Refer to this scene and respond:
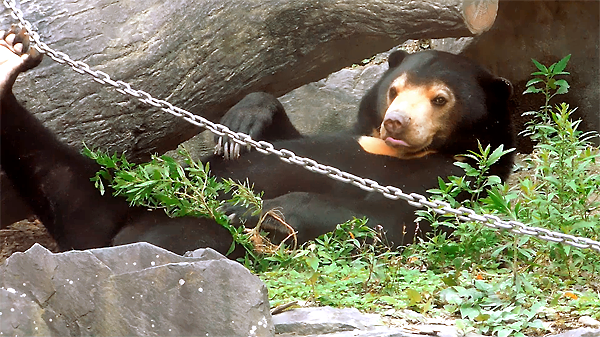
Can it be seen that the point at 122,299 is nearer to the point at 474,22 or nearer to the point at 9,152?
the point at 9,152

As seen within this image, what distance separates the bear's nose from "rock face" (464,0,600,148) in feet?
5.80

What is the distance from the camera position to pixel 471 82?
4.81 metres

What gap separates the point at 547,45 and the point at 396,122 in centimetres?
198

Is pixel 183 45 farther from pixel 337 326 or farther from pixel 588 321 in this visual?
pixel 588 321

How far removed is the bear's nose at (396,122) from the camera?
4.50 metres

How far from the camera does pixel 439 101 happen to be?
15.4 ft

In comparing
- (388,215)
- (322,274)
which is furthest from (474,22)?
(322,274)

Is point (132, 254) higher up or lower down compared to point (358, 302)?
higher up

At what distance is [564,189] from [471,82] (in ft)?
4.67

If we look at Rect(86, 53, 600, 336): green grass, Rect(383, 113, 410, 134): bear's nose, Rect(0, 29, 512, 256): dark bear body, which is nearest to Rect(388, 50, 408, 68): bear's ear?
Rect(0, 29, 512, 256): dark bear body

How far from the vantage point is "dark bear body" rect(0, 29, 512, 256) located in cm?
407

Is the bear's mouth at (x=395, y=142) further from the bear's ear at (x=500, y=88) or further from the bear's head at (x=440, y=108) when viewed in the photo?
the bear's ear at (x=500, y=88)

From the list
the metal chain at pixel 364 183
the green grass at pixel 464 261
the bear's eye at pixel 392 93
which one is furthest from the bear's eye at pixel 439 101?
the metal chain at pixel 364 183

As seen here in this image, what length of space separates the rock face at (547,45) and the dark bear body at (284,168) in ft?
3.74
